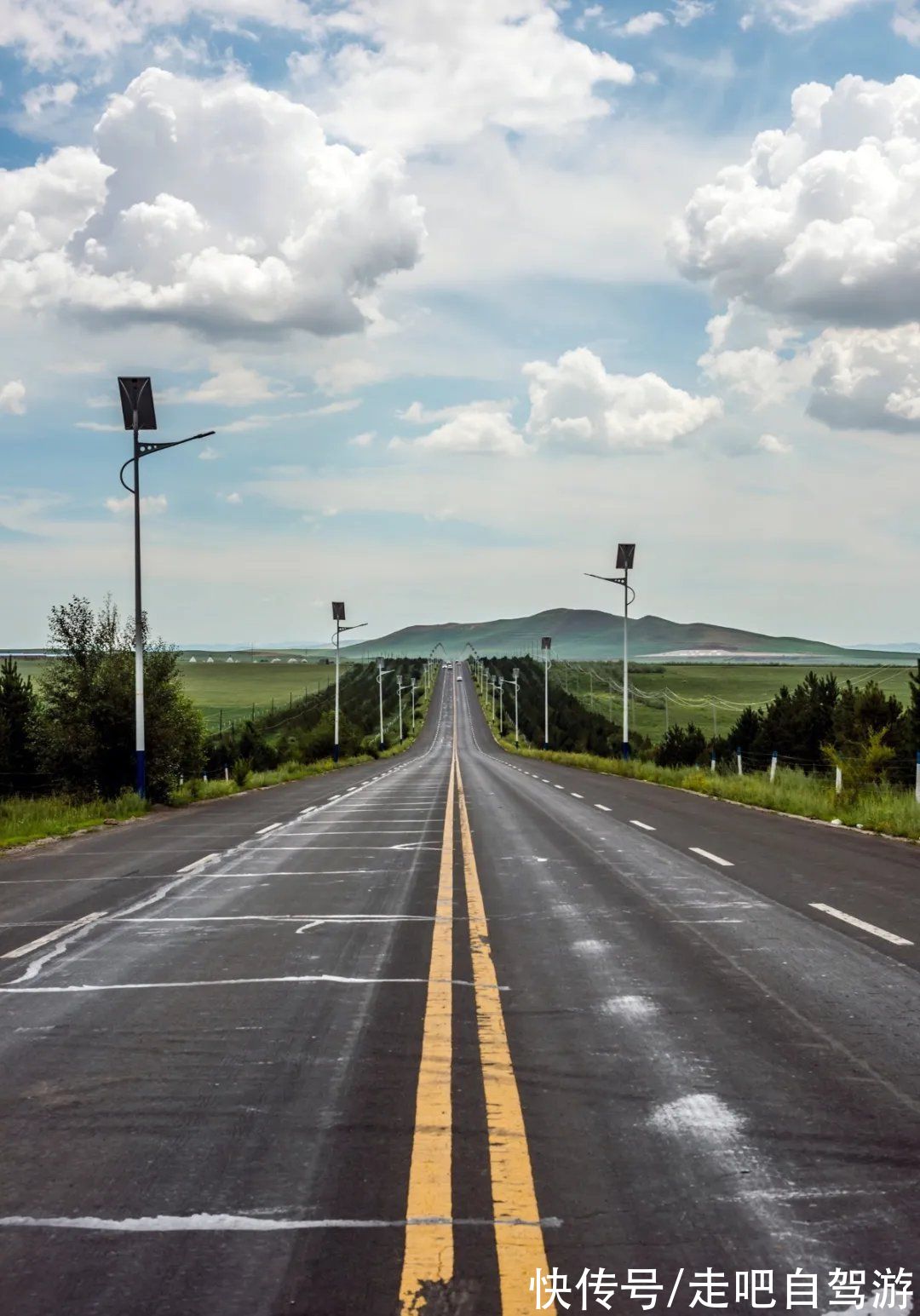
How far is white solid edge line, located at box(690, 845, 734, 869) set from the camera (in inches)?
594

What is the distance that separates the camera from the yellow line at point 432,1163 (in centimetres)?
372

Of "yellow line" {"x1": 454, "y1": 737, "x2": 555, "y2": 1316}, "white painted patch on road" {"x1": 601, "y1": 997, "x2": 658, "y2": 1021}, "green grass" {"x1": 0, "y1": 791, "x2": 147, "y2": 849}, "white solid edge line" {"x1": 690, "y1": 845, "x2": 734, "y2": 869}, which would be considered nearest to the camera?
"yellow line" {"x1": 454, "y1": 737, "x2": 555, "y2": 1316}

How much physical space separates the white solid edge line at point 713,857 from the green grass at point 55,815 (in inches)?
432

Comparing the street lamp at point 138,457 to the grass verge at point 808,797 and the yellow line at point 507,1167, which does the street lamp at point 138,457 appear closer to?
the grass verge at point 808,797

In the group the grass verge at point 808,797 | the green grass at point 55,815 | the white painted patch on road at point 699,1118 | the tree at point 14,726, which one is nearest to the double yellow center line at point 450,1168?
the white painted patch on road at point 699,1118

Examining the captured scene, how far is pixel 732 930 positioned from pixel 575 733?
4569 inches

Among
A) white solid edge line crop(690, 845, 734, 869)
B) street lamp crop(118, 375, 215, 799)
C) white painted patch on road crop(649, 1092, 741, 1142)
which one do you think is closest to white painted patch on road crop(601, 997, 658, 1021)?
white painted patch on road crop(649, 1092, 741, 1142)

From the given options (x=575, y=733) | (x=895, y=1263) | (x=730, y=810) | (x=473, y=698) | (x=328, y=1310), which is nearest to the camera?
(x=328, y=1310)

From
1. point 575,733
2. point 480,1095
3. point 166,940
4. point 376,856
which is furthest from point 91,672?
point 575,733

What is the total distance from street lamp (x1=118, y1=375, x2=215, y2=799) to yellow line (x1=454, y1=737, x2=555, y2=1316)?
19835mm

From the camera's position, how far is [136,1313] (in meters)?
3.50

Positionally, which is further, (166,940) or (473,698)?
(473,698)

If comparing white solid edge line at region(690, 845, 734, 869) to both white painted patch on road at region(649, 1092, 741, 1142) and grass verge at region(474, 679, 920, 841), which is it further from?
white painted patch on road at region(649, 1092, 741, 1142)

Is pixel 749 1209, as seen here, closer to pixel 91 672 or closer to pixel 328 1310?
pixel 328 1310
